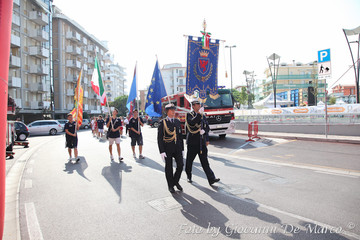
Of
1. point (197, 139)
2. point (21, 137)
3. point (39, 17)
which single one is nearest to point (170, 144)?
point (197, 139)

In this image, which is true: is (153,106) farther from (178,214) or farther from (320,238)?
(320,238)

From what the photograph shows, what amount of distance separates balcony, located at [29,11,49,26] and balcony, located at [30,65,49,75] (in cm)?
694

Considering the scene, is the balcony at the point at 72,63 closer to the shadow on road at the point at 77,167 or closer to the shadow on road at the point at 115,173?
the shadow on road at the point at 77,167

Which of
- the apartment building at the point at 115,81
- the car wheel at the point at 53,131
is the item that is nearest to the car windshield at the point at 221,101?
the car wheel at the point at 53,131

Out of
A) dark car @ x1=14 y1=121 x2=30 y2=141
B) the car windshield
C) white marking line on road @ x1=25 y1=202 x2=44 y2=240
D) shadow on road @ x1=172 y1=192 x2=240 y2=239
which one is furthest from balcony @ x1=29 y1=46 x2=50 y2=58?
shadow on road @ x1=172 y1=192 x2=240 y2=239

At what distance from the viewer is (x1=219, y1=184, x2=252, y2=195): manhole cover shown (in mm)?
4936

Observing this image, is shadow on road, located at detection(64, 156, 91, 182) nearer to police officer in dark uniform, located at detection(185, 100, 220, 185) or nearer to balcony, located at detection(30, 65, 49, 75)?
police officer in dark uniform, located at detection(185, 100, 220, 185)

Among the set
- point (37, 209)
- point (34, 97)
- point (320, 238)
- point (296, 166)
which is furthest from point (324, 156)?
point (34, 97)

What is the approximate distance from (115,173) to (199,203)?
334 centimetres

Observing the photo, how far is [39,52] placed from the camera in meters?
38.3

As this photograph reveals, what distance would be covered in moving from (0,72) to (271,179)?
5.51 meters

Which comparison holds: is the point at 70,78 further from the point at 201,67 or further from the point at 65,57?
the point at 201,67

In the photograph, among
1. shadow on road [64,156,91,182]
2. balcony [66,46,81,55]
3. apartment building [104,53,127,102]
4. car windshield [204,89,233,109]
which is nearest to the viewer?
shadow on road [64,156,91,182]

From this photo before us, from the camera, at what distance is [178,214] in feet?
13.0
